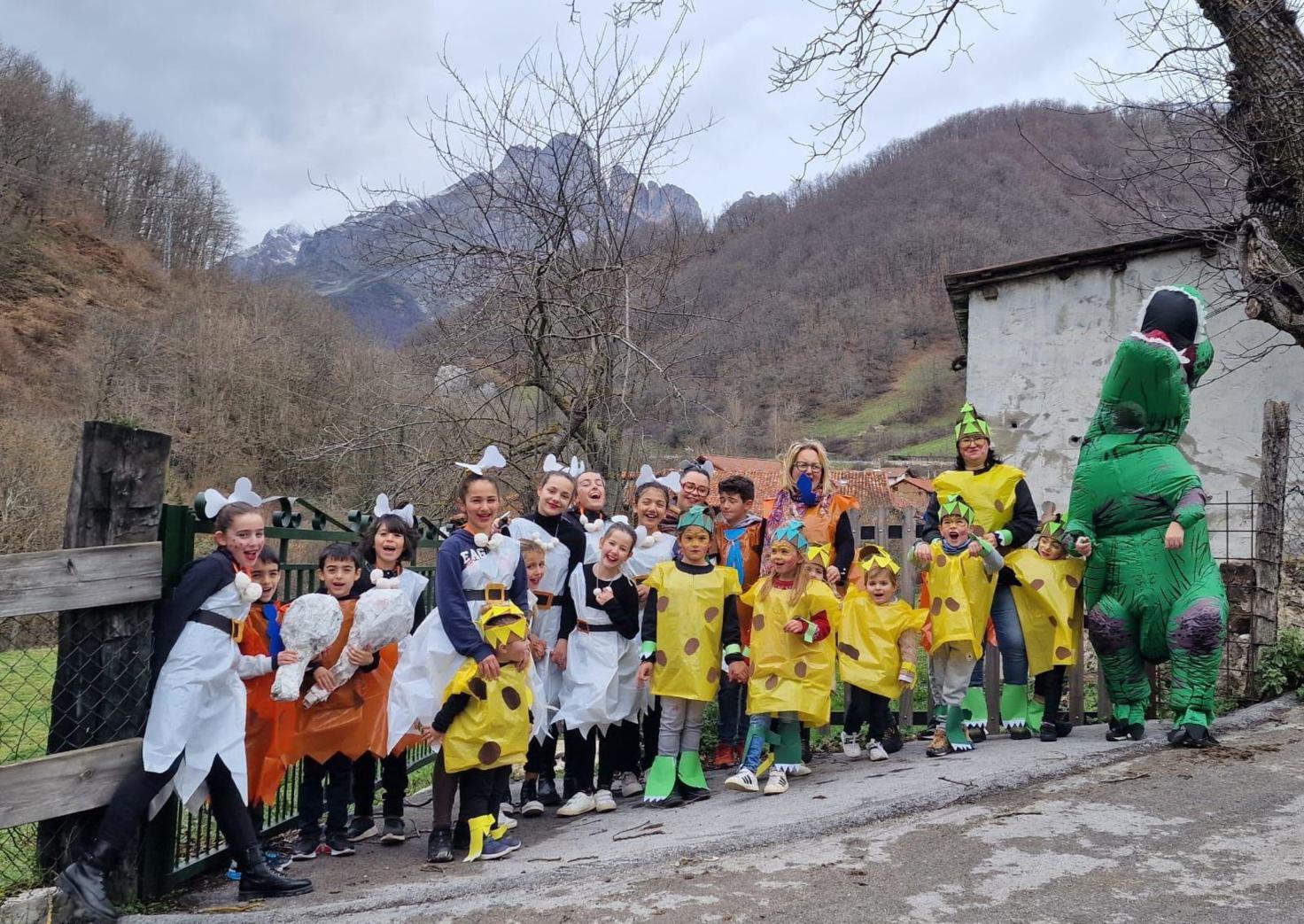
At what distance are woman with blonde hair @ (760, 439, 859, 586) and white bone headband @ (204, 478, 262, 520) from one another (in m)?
2.80

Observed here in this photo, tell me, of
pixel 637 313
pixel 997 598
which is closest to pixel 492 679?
pixel 997 598

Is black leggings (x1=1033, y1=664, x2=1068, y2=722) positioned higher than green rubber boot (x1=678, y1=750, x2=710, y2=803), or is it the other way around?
black leggings (x1=1033, y1=664, x2=1068, y2=722)

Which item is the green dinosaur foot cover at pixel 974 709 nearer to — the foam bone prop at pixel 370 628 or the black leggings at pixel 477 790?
the black leggings at pixel 477 790

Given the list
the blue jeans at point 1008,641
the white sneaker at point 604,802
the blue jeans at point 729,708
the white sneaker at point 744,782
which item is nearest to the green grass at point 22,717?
the white sneaker at point 604,802

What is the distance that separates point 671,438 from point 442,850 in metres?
6.57

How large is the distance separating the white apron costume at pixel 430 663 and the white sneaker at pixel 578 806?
0.89m

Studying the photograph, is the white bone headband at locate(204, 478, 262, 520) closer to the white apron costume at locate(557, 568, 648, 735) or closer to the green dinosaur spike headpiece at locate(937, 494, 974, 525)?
the white apron costume at locate(557, 568, 648, 735)

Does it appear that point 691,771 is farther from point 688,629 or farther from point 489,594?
point 489,594

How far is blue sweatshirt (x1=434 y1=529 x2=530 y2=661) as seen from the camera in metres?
4.29

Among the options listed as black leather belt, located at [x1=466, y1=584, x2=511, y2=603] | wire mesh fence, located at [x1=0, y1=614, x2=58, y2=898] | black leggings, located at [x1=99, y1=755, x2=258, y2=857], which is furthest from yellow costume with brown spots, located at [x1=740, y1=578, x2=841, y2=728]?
wire mesh fence, located at [x1=0, y1=614, x2=58, y2=898]

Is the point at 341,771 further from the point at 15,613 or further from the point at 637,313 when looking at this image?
the point at 637,313

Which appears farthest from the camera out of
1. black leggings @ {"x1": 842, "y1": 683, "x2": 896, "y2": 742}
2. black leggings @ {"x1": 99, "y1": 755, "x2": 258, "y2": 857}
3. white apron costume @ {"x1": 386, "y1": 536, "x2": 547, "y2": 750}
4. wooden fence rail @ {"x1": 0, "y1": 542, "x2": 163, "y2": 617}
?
black leggings @ {"x1": 842, "y1": 683, "x2": 896, "y2": 742}

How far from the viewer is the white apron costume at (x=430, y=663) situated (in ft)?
14.3

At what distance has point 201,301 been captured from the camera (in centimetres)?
4078
